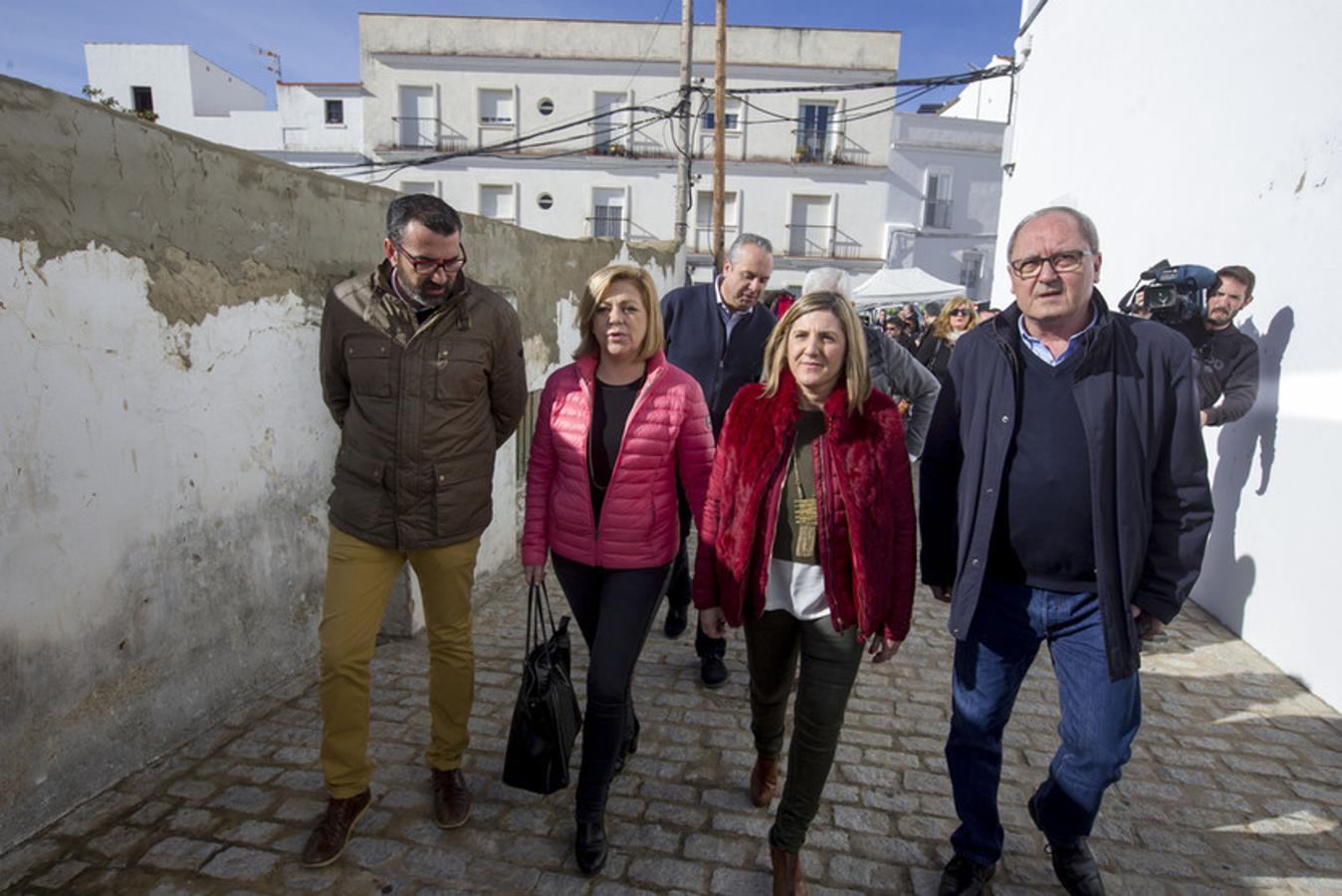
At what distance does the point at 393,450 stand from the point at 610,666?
41.5 inches

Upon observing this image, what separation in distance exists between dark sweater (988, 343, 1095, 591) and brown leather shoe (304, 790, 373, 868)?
94.6 inches

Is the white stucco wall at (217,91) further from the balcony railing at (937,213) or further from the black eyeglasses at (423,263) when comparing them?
the black eyeglasses at (423,263)

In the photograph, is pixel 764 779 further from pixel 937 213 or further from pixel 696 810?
pixel 937 213

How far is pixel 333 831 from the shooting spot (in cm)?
266

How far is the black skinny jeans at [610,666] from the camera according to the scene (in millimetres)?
2609

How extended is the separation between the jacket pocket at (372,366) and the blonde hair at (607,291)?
660 millimetres

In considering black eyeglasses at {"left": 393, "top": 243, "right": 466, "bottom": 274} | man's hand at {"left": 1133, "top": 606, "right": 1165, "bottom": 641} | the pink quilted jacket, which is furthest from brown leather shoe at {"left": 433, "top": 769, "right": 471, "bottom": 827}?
man's hand at {"left": 1133, "top": 606, "right": 1165, "bottom": 641}

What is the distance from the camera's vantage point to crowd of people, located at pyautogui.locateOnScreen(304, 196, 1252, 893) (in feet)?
7.38

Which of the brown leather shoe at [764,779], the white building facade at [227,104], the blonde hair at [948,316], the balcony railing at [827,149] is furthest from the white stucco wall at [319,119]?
the brown leather shoe at [764,779]

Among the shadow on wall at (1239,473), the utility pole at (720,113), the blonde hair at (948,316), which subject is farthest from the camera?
the utility pole at (720,113)

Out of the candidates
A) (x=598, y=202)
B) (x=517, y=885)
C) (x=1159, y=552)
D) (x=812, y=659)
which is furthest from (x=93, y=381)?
(x=598, y=202)

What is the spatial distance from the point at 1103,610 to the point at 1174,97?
5.43 metres

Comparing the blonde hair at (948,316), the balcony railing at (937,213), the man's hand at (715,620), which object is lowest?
the man's hand at (715,620)

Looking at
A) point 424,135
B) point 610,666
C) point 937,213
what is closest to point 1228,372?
point 610,666
